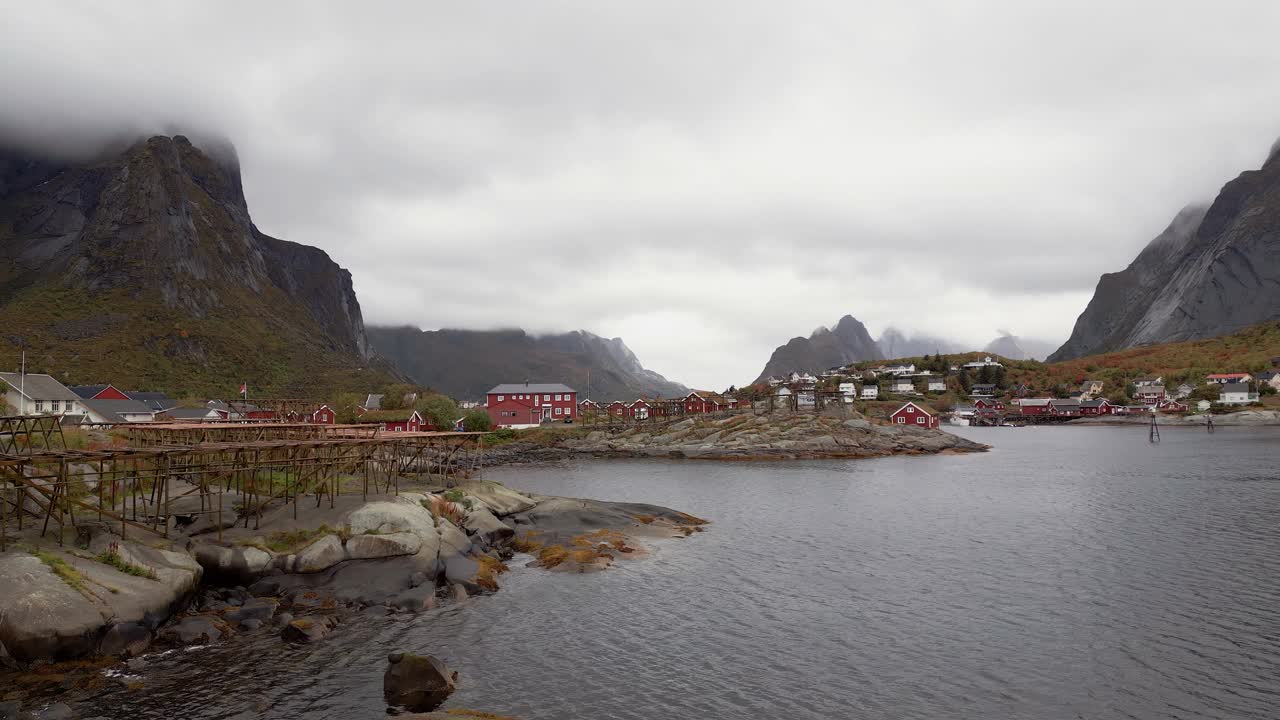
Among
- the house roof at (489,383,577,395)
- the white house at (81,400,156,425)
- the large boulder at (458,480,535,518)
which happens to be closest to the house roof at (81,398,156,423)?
the white house at (81,400,156,425)

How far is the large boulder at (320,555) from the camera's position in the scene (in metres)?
29.6


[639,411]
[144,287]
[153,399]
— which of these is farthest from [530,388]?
[144,287]

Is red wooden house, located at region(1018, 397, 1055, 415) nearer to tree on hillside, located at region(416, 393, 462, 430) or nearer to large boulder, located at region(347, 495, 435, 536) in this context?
tree on hillside, located at region(416, 393, 462, 430)

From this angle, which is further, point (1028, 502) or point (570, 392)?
point (570, 392)

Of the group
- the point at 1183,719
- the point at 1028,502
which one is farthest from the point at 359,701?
the point at 1028,502

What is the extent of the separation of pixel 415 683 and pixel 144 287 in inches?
5864

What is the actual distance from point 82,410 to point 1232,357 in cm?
24079

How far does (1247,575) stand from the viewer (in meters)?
31.4

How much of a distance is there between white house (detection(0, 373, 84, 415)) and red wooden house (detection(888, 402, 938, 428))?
113 metres

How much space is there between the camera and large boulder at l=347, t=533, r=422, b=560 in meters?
30.7

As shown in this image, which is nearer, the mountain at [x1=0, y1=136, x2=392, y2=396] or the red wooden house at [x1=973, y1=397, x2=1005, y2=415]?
the mountain at [x1=0, y1=136, x2=392, y2=396]

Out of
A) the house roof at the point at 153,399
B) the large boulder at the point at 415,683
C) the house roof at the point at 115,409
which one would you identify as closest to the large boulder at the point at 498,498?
the large boulder at the point at 415,683

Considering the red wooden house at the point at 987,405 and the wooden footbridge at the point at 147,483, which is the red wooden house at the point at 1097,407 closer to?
the red wooden house at the point at 987,405

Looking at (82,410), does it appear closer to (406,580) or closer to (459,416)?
(459,416)
